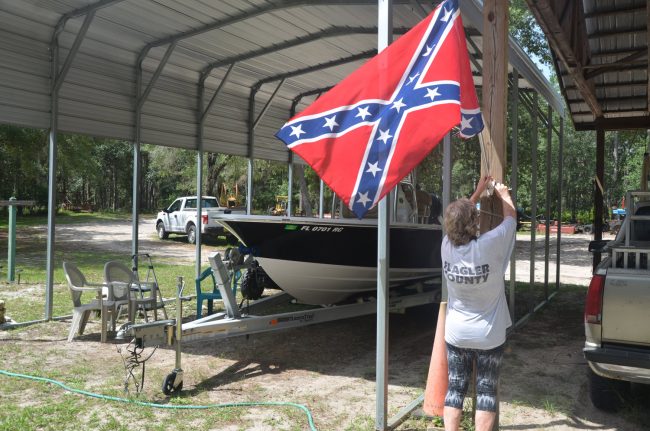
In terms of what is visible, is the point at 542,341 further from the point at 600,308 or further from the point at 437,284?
the point at 600,308

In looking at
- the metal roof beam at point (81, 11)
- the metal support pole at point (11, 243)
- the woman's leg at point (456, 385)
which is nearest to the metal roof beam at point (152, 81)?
the metal roof beam at point (81, 11)

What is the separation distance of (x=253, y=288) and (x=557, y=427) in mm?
4387

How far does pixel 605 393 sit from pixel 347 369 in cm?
234

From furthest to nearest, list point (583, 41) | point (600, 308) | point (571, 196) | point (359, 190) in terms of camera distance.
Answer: point (571, 196)
point (583, 41)
point (600, 308)
point (359, 190)

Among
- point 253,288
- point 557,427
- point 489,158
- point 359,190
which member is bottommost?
point 557,427

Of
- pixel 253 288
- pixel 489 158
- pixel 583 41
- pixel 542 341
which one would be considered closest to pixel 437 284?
pixel 542 341

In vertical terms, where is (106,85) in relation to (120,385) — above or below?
above

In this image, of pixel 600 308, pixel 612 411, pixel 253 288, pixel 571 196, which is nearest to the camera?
pixel 600 308

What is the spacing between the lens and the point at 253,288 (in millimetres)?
7586

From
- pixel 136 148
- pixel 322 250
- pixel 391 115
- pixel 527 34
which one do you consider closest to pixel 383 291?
pixel 391 115

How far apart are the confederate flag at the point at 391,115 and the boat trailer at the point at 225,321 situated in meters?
1.78

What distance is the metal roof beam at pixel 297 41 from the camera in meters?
7.46

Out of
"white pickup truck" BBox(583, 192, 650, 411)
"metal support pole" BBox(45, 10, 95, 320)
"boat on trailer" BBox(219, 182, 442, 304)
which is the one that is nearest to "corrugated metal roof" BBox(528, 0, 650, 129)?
"white pickup truck" BBox(583, 192, 650, 411)

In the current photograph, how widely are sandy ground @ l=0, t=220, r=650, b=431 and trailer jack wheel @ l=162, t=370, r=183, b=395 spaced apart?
11cm
